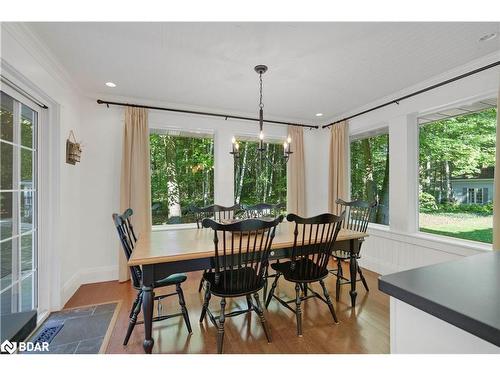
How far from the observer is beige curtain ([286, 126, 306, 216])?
4.29m

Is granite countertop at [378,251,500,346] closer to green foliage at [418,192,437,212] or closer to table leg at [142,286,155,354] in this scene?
table leg at [142,286,155,354]

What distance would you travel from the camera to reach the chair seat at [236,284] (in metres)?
1.81

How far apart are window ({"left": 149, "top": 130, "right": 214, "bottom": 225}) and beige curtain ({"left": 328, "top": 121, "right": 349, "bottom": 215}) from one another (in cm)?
211

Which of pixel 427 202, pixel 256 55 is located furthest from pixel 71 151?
pixel 427 202

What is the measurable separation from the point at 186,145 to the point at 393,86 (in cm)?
309

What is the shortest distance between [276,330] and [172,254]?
45.7 inches

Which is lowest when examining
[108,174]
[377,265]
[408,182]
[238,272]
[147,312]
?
[377,265]

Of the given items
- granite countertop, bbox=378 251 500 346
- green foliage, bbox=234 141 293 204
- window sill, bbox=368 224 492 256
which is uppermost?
green foliage, bbox=234 141 293 204

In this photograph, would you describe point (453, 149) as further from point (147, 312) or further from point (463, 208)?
point (147, 312)

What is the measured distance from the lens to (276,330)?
6.80 ft

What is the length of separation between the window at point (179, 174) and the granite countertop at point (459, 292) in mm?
3341

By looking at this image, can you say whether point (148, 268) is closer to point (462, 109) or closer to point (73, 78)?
point (73, 78)

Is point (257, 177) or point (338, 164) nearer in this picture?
point (338, 164)

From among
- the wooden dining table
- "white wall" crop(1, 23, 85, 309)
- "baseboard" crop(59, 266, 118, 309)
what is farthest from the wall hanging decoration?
"baseboard" crop(59, 266, 118, 309)
